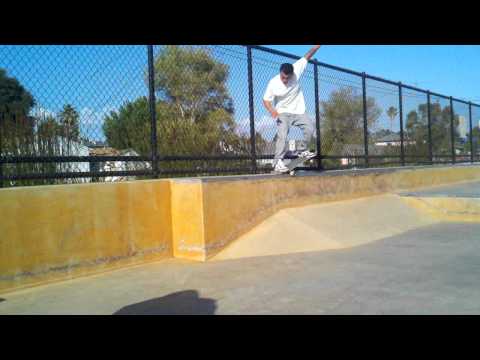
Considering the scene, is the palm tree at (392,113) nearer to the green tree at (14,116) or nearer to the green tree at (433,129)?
the green tree at (433,129)

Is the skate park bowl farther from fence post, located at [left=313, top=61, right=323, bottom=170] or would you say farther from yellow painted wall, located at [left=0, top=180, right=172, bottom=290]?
fence post, located at [left=313, top=61, right=323, bottom=170]

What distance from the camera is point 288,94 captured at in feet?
22.4

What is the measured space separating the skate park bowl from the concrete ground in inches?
5.8

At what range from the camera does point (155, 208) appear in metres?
5.12

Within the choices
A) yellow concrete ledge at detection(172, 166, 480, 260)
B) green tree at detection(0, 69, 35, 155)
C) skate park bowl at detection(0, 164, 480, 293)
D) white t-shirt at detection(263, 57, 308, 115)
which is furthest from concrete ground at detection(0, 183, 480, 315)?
white t-shirt at detection(263, 57, 308, 115)

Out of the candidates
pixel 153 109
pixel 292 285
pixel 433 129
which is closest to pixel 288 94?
pixel 153 109

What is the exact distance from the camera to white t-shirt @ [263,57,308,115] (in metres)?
6.70

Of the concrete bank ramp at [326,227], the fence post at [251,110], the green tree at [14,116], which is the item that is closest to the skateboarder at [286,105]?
the fence post at [251,110]

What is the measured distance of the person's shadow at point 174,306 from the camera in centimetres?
327

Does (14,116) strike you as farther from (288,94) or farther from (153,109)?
(288,94)

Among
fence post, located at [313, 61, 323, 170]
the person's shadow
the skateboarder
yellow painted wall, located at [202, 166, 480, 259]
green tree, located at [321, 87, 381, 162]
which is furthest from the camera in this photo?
green tree, located at [321, 87, 381, 162]
